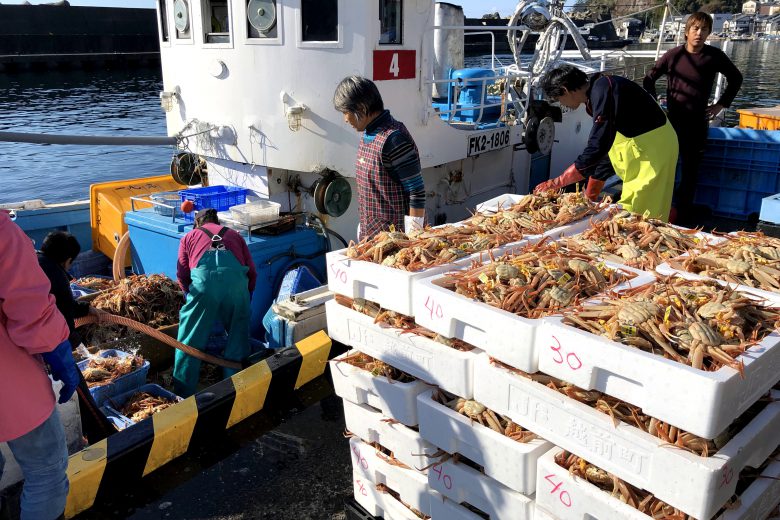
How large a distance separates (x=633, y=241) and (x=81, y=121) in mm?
27213

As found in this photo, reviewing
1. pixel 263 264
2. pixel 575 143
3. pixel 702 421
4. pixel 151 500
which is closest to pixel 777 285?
pixel 702 421

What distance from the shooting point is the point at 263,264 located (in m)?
5.92

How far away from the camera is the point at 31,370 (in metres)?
2.61

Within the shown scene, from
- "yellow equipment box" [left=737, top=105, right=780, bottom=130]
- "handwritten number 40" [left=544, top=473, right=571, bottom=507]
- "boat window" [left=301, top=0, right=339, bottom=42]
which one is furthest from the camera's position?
"yellow equipment box" [left=737, top=105, right=780, bottom=130]

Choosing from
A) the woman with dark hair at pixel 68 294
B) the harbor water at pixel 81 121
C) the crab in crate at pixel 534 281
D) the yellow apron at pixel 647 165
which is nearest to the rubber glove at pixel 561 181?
the yellow apron at pixel 647 165

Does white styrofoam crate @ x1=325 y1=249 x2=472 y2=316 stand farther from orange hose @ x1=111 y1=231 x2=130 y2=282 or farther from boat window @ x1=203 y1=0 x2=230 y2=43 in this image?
orange hose @ x1=111 y1=231 x2=130 y2=282

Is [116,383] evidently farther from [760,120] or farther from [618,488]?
[760,120]

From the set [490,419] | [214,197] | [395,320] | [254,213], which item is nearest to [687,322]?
[490,419]

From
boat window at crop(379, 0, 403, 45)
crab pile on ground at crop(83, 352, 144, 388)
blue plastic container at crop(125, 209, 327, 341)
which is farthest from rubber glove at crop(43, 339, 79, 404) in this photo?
boat window at crop(379, 0, 403, 45)

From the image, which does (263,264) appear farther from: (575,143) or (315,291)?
(575,143)

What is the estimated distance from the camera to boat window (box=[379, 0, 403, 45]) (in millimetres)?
5758

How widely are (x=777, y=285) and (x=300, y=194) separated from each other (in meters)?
5.01

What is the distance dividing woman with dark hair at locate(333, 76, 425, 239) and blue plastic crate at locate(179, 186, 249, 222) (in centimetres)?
256

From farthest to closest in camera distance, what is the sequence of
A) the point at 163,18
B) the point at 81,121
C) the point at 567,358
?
the point at 81,121 < the point at 163,18 < the point at 567,358
